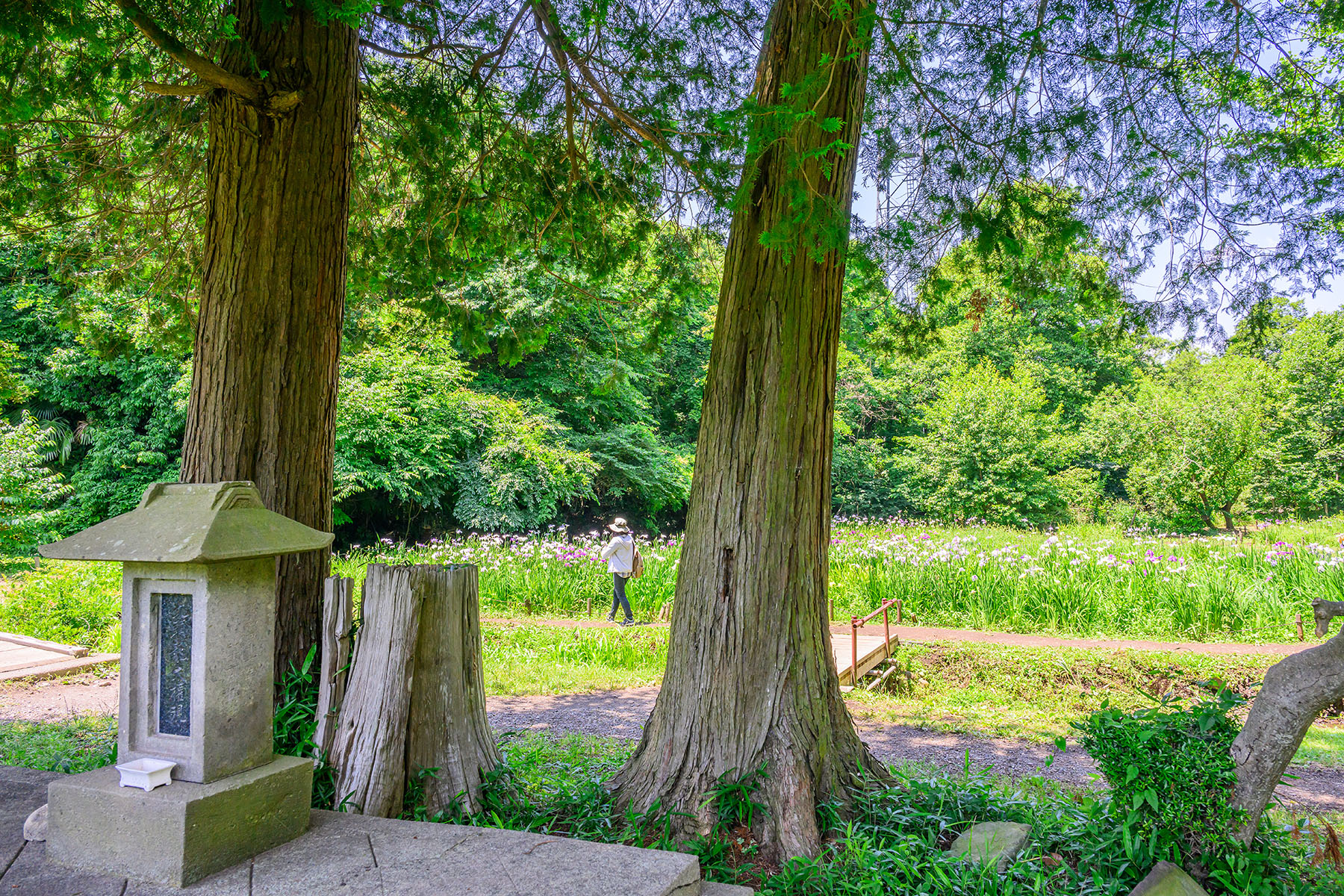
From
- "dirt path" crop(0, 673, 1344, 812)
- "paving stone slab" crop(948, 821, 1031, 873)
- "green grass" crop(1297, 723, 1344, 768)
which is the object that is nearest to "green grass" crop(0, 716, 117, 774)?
"dirt path" crop(0, 673, 1344, 812)

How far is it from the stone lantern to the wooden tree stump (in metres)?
0.55

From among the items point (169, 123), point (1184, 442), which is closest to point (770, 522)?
point (169, 123)

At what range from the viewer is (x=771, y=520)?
3.61m

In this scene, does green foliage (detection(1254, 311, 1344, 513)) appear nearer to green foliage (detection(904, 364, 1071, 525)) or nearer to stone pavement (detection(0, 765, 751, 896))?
green foliage (detection(904, 364, 1071, 525))

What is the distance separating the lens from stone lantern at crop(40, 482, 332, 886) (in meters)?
2.49

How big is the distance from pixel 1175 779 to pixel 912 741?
298 centimetres

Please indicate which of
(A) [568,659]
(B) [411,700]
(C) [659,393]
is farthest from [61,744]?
(C) [659,393]

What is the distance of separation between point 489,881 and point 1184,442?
69.6 ft

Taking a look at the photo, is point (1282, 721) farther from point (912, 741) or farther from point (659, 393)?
point (659, 393)

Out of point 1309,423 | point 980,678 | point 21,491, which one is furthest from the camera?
point 1309,423

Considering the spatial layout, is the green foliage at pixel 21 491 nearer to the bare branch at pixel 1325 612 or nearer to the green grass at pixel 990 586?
the green grass at pixel 990 586

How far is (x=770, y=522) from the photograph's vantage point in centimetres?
361

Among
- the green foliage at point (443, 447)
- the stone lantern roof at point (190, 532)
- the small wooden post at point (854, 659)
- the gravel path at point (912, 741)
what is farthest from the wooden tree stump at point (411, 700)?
the green foliage at point (443, 447)

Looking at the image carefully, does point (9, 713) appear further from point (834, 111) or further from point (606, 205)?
point (834, 111)
